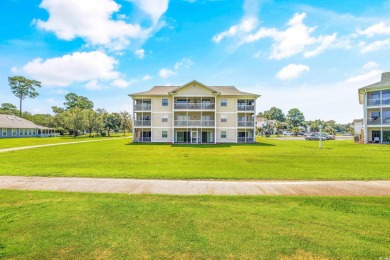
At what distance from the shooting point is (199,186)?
8961 mm

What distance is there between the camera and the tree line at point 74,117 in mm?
59938

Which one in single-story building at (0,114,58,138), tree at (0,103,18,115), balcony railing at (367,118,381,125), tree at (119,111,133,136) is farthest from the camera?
tree at (0,103,18,115)

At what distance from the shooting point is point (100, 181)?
9.66m

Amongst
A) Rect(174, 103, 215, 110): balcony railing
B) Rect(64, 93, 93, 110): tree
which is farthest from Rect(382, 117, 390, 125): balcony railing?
Rect(64, 93, 93, 110): tree

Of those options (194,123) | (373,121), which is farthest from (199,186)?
(373,121)

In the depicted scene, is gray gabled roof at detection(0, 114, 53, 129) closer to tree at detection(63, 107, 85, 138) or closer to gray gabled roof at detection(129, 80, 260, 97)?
tree at detection(63, 107, 85, 138)

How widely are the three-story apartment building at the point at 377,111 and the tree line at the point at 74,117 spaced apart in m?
61.8

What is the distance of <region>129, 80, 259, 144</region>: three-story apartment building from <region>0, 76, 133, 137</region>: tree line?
30088 millimetres

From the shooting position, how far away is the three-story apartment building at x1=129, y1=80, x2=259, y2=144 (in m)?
37.0

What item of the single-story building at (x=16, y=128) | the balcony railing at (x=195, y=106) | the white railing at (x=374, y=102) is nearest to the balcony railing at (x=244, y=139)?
the balcony railing at (x=195, y=106)

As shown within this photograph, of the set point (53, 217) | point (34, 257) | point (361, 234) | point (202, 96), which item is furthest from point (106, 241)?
point (202, 96)

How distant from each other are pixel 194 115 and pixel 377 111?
103 ft

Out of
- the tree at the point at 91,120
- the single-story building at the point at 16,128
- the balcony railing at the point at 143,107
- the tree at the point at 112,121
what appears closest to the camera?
the balcony railing at the point at 143,107

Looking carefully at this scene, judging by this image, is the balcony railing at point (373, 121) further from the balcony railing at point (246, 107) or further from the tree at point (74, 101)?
the tree at point (74, 101)
